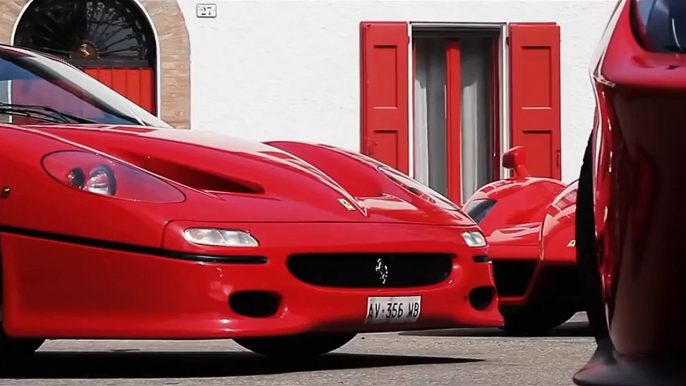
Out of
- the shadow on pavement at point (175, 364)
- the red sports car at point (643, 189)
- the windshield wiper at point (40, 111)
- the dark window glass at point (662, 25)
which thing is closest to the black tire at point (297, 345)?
the shadow on pavement at point (175, 364)

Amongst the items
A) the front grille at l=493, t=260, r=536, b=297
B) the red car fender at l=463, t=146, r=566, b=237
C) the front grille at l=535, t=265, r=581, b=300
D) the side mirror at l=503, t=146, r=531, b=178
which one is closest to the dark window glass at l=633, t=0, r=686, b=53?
the front grille at l=535, t=265, r=581, b=300

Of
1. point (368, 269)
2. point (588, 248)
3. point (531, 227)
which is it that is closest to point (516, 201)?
point (531, 227)

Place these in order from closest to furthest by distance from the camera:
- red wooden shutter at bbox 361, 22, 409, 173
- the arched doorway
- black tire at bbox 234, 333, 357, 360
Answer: black tire at bbox 234, 333, 357, 360
the arched doorway
red wooden shutter at bbox 361, 22, 409, 173

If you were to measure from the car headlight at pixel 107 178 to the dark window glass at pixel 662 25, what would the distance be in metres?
2.46

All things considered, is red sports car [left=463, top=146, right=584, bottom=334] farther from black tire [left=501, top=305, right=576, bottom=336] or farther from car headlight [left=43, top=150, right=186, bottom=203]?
car headlight [left=43, top=150, right=186, bottom=203]

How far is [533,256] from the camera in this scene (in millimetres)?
7508

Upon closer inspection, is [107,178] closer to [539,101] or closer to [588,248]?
[588,248]

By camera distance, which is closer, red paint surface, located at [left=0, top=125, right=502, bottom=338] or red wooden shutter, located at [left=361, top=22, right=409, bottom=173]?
red paint surface, located at [left=0, top=125, right=502, bottom=338]

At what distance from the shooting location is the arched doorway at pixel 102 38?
600 inches

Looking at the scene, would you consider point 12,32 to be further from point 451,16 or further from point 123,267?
point 123,267

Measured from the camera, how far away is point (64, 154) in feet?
17.2

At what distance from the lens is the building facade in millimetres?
15320

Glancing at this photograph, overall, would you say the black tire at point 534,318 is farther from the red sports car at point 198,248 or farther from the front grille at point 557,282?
the red sports car at point 198,248

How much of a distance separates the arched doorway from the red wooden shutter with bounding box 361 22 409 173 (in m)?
1.99
